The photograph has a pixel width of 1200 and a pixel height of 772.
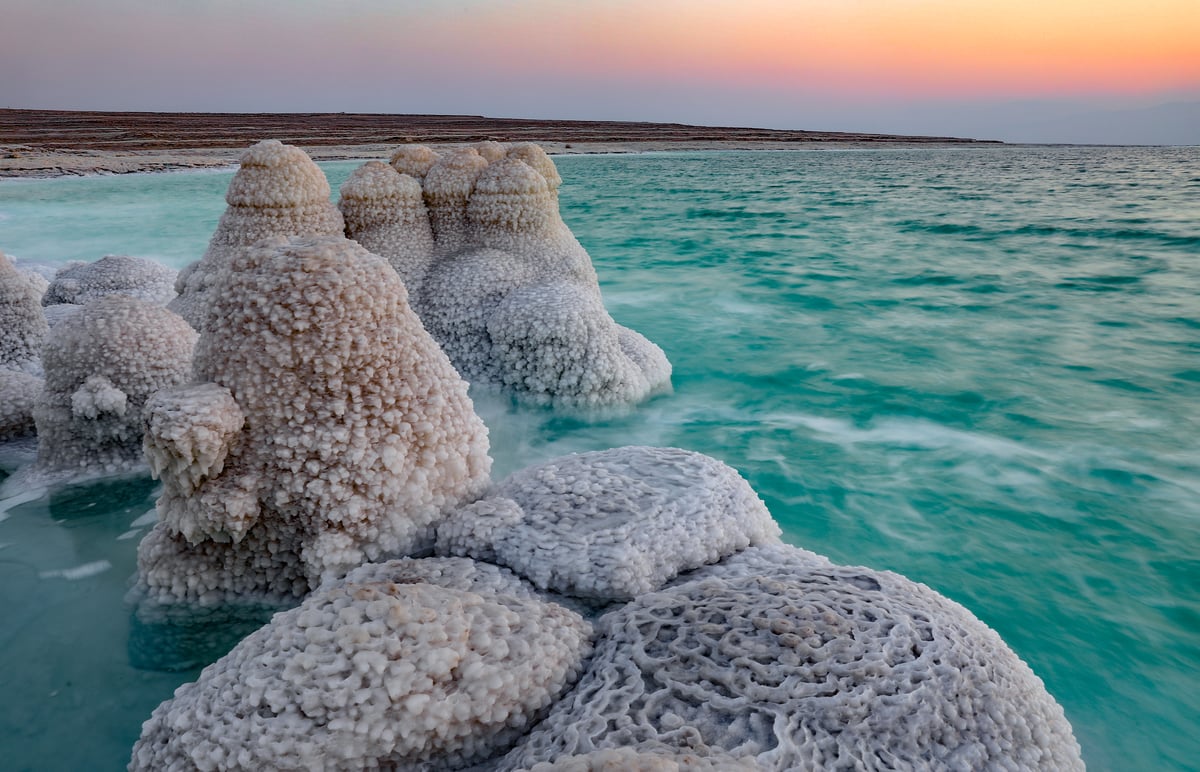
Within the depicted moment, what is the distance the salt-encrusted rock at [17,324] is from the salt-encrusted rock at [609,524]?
3.47m

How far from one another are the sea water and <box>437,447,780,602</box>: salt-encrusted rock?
1.04 meters

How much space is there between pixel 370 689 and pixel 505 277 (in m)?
3.61

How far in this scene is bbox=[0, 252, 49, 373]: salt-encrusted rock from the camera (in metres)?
4.24

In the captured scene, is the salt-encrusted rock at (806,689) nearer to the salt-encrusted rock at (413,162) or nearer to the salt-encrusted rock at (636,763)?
the salt-encrusted rock at (636,763)

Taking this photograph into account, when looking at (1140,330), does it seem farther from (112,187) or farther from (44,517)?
(112,187)

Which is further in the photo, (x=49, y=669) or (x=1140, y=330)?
(x=1140, y=330)

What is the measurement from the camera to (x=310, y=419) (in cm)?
224

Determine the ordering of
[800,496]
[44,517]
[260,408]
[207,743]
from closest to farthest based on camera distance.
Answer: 1. [207,743]
2. [260,408]
3. [44,517]
4. [800,496]

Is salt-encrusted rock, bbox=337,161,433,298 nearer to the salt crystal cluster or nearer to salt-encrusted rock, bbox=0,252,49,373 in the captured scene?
the salt crystal cluster

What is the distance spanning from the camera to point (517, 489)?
246 centimetres

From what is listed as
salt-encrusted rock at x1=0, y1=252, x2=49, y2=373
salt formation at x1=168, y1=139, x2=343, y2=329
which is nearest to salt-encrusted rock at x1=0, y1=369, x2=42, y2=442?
salt-encrusted rock at x1=0, y1=252, x2=49, y2=373

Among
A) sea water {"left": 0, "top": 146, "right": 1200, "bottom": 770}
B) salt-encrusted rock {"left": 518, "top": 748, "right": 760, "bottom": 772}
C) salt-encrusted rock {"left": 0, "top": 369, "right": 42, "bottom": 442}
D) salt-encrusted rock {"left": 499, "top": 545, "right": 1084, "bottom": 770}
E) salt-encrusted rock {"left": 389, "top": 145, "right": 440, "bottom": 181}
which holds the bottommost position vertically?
sea water {"left": 0, "top": 146, "right": 1200, "bottom": 770}

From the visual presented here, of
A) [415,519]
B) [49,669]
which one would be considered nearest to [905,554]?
[415,519]

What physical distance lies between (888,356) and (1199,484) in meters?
2.65
